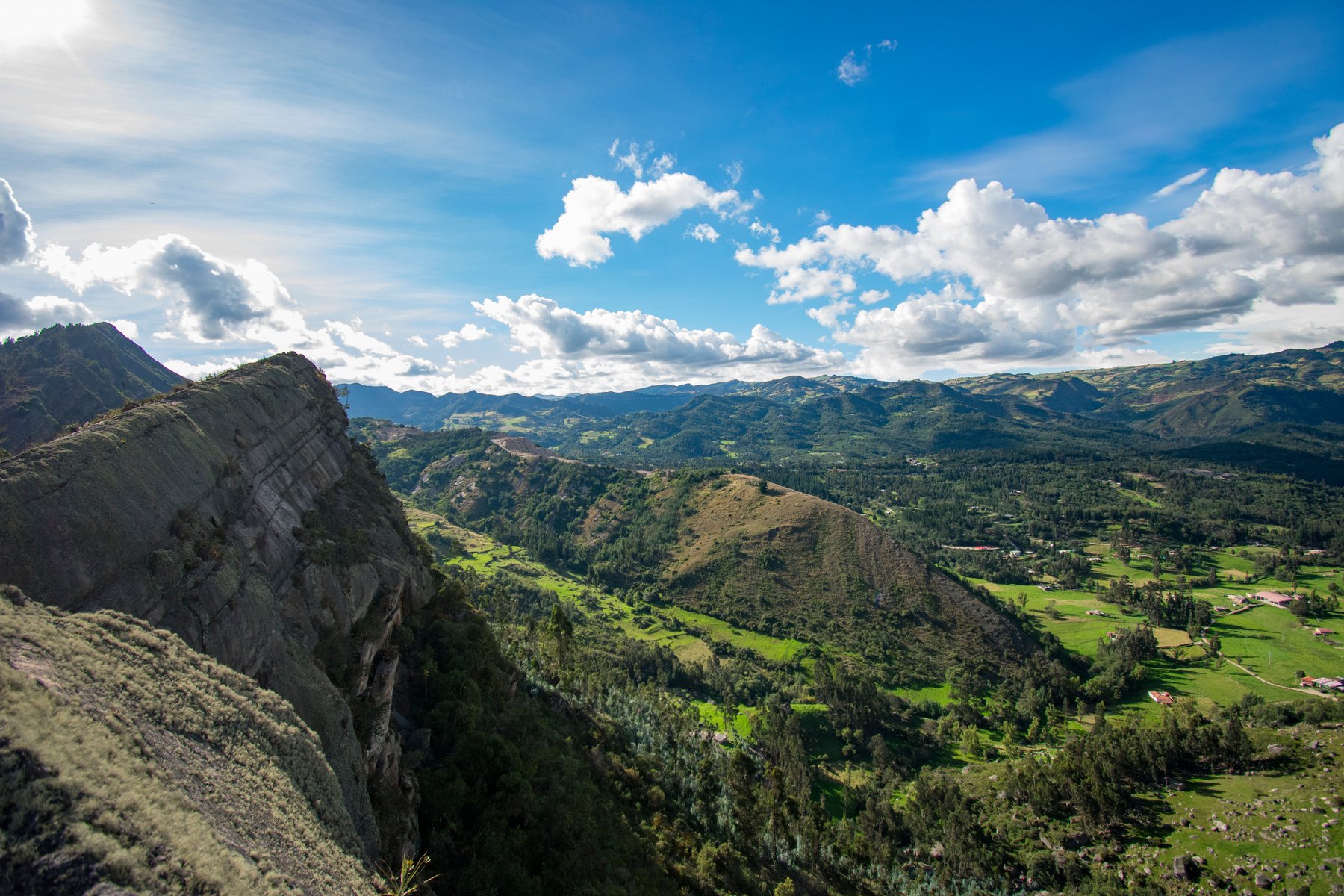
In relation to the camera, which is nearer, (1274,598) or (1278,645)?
(1278,645)

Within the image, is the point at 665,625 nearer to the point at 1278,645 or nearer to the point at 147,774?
the point at 147,774

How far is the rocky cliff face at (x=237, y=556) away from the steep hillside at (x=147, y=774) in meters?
3.32

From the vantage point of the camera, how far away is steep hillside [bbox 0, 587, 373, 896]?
38.2 feet

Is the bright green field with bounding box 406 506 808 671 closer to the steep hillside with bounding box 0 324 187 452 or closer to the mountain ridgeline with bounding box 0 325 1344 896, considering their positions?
the mountain ridgeline with bounding box 0 325 1344 896

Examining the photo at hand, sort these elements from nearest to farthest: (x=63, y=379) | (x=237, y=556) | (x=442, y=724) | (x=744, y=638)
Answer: (x=237, y=556), (x=442, y=724), (x=63, y=379), (x=744, y=638)

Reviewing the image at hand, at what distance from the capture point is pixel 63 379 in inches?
5266

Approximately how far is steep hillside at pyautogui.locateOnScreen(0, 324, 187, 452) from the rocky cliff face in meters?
93.3

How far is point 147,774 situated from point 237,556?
19.6 meters

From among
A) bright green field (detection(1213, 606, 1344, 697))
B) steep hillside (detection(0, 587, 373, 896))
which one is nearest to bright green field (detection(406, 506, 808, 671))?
bright green field (detection(1213, 606, 1344, 697))

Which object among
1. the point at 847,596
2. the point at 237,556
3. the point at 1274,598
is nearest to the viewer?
the point at 237,556

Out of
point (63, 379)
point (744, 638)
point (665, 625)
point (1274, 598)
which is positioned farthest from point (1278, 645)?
point (63, 379)

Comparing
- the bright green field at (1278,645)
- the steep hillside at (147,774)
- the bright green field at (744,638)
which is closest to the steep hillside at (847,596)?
the bright green field at (744,638)

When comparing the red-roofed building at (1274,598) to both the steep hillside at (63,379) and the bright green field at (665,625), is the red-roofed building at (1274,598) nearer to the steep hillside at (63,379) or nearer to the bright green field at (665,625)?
the bright green field at (665,625)

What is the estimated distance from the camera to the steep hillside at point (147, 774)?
11656 millimetres
